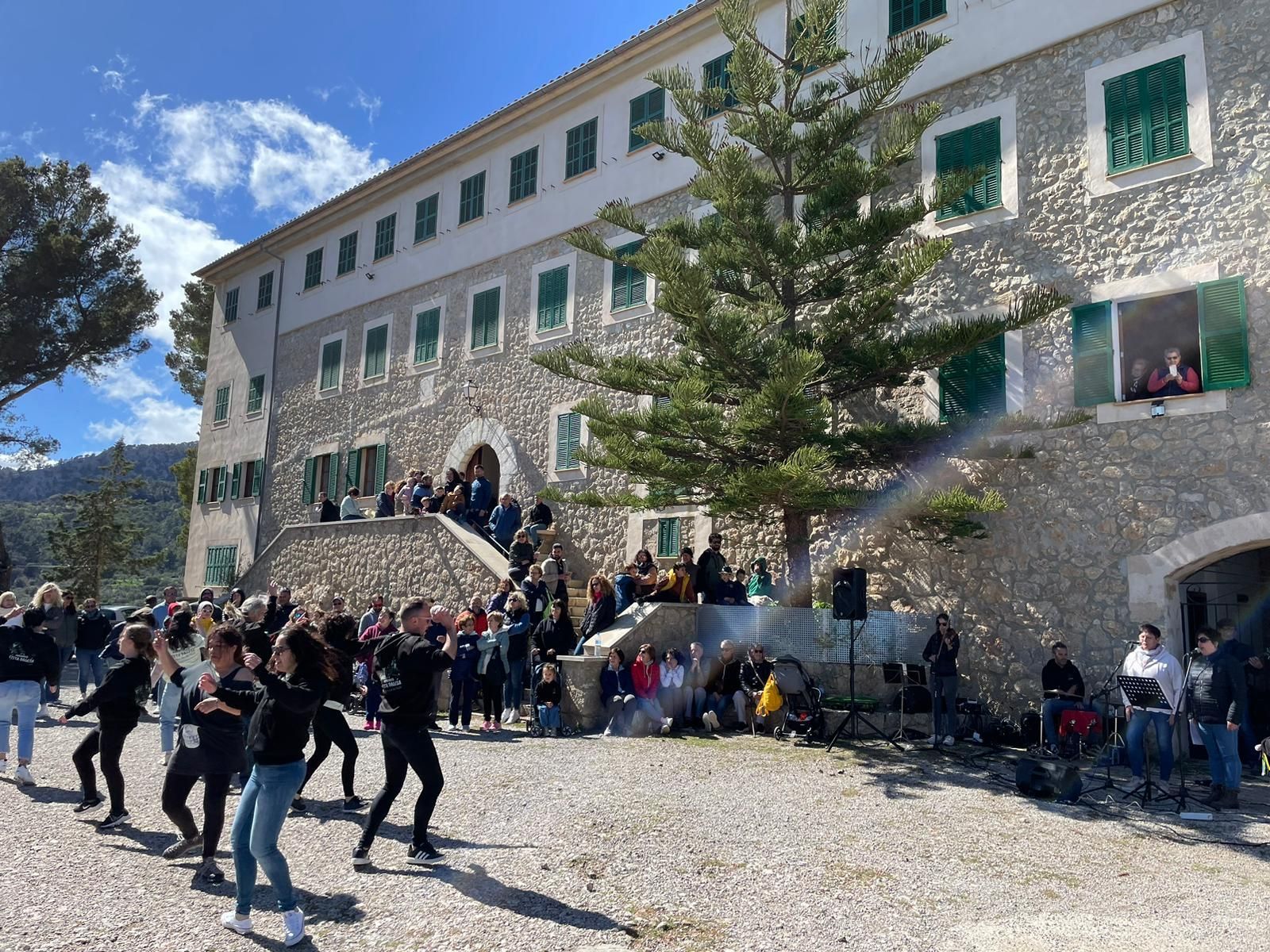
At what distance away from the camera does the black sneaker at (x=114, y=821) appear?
6.37 metres

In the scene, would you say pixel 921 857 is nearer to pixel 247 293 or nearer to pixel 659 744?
pixel 659 744

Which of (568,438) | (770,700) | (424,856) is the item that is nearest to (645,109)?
(568,438)

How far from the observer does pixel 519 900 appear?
5.00m

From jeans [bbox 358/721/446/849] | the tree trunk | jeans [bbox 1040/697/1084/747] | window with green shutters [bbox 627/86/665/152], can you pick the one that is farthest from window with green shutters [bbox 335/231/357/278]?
jeans [bbox 358/721/446/849]

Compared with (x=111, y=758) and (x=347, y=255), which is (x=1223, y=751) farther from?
(x=347, y=255)

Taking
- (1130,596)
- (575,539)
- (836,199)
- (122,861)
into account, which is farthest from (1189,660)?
(575,539)

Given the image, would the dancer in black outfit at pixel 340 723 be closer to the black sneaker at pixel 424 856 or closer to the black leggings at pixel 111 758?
the black leggings at pixel 111 758

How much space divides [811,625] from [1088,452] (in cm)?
380

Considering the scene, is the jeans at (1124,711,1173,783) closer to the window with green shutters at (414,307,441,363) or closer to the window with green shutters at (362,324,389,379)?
the window with green shutters at (414,307,441,363)

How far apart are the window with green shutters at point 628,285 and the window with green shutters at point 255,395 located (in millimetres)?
12106

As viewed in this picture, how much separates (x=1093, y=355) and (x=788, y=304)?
3602 millimetres

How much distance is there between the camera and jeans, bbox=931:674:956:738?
1026 centimetres

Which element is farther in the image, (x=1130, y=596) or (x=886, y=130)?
(x=886, y=130)

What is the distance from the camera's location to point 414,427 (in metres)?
20.1
